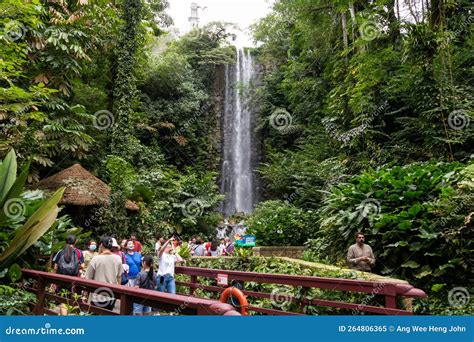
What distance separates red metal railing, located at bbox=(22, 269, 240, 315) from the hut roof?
8.57 m

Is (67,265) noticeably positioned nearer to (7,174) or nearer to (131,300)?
(7,174)

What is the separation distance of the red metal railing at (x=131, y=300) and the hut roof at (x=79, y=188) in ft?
28.1

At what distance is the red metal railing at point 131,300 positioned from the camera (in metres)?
2.43

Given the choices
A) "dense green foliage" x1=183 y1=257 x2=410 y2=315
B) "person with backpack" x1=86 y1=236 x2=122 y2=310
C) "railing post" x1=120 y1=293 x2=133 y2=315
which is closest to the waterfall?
"dense green foliage" x1=183 y1=257 x2=410 y2=315

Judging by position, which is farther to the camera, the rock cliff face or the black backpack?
the rock cliff face

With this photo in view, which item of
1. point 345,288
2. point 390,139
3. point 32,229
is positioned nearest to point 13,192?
point 32,229

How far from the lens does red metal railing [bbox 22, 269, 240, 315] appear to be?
243 cm

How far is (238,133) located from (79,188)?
14211 mm

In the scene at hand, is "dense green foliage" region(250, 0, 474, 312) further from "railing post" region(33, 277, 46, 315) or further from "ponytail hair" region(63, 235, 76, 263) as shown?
"railing post" region(33, 277, 46, 315)

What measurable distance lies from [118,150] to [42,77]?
3919 mm

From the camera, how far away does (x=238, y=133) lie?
2716cm

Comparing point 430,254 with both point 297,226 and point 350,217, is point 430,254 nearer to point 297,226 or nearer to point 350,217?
point 350,217

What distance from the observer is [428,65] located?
1105 centimetres

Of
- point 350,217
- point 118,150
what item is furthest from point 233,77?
point 350,217
